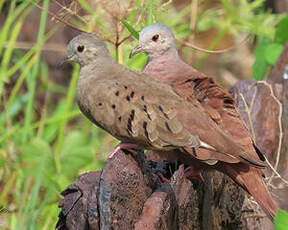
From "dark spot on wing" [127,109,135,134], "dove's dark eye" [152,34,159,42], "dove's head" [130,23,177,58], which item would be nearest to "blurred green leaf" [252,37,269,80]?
"dove's head" [130,23,177,58]

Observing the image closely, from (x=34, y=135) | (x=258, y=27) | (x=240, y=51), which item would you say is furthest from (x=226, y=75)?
(x=34, y=135)

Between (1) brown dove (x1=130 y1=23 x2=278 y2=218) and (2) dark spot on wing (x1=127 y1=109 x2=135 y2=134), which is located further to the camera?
→ (1) brown dove (x1=130 y1=23 x2=278 y2=218)

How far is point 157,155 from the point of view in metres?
2.87

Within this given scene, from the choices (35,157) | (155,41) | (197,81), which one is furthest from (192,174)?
(35,157)

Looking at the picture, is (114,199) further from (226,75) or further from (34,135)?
(226,75)

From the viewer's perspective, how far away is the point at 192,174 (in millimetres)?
2654

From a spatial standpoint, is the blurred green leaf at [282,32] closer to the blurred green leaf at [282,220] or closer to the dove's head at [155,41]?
the dove's head at [155,41]

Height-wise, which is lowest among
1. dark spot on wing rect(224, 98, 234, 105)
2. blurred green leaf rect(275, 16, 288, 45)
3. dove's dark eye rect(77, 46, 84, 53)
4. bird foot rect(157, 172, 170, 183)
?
bird foot rect(157, 172, 170, 183)

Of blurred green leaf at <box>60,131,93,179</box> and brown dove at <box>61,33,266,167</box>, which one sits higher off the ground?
brown dove at <box>61,33,266,167</box>

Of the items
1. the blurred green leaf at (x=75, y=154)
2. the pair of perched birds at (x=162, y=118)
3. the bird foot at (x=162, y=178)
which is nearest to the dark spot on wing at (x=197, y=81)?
the pair of perched birds at (x=162, y=118)

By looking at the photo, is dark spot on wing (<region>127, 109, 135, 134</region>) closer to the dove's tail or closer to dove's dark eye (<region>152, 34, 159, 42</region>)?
the dove's tail

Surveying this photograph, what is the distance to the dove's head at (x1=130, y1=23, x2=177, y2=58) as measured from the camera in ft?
10.3

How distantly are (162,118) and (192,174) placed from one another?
49 centimetres

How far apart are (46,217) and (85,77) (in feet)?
4.38
